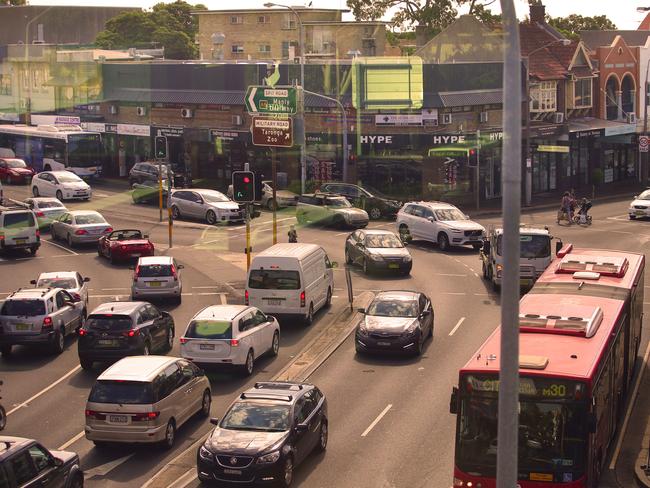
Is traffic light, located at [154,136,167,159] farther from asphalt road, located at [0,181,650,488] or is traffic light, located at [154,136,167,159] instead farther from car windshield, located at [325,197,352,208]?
car windshield, located at [325,197,352,208]

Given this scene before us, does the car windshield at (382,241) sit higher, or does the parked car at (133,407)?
the car windshield at (382,241)

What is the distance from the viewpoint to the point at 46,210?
174 feet

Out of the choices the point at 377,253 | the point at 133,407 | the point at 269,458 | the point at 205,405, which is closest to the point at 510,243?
the point at 269,458

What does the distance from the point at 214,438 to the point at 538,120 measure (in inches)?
2172

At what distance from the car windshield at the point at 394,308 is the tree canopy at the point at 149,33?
103937 mm

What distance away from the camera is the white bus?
7112cm

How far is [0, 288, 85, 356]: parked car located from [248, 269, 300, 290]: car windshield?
18.6ft

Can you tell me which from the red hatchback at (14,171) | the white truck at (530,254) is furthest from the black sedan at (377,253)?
the red hatchback at (14,171)

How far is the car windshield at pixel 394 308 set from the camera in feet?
100

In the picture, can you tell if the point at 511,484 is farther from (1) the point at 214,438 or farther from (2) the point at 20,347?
(2) the point at 20,347

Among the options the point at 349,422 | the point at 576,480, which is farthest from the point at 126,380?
the point at 576,480

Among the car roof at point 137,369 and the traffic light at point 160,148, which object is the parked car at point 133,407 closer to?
the car roof at point 137,369

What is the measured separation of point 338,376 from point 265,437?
27.7 ft

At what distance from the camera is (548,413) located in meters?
17.0
